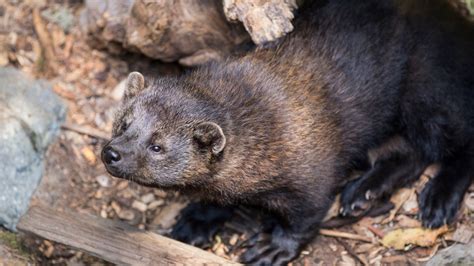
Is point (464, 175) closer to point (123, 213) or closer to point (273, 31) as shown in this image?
point (273, 31)

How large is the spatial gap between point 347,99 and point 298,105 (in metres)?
0.52

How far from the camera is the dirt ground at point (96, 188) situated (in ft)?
20.1

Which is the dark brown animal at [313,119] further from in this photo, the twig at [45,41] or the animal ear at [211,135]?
the twig at [45,41]

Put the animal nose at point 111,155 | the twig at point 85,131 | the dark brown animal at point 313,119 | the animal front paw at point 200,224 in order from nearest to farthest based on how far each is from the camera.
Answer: the animal nose at point 111,155
the dark brown animal at point 313,119
the animal front paw at point 200,224
the twig at point 85,131

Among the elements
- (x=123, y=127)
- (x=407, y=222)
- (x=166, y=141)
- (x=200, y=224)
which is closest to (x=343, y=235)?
(x=407, y=222)

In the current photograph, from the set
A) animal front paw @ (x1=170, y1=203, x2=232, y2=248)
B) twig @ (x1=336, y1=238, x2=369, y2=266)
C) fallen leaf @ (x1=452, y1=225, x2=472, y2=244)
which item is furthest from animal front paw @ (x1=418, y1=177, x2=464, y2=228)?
animal front paw @ (x1=170, y1=203, x2=232, y2=248)

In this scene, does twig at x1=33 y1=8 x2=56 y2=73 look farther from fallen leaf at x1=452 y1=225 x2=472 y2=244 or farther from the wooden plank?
fallen leaf at x1=452 y1=225 x2=472 y2=244

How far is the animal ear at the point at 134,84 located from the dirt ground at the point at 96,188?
4.73 feet

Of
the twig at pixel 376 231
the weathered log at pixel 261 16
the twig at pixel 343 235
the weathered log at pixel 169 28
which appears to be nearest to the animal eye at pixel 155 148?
the weathered log at pixel 261 16

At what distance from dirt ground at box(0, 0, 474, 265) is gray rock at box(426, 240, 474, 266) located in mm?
379

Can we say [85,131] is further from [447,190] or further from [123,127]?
[447,190]

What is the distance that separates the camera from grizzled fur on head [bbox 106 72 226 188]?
17.2 feet

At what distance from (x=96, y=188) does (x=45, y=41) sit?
179 centimetres

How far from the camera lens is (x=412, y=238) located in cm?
614
